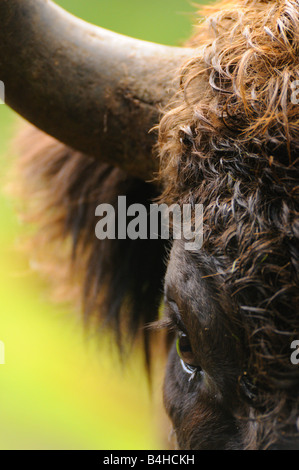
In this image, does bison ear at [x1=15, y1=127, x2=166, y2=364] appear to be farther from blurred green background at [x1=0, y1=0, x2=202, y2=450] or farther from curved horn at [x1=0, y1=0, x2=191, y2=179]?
blurred green background at [x1=0, y1=0, x2=202, y2=450]

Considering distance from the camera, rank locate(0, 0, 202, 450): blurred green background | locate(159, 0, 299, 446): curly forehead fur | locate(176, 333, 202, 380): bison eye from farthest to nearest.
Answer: locate(0, 0, 202, 450): blurred green background < locate(176, 333, 202, 380): bison eye < locate(159, 0, 299, 446): curly forehead fur

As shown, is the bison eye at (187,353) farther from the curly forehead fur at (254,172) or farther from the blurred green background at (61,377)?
the blurred green background at (61,377)

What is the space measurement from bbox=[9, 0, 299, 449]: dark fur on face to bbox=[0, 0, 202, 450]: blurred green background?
5.23m

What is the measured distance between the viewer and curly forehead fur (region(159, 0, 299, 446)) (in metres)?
1.34

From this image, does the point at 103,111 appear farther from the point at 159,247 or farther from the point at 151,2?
the point at 151,2

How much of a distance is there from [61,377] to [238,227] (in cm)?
694

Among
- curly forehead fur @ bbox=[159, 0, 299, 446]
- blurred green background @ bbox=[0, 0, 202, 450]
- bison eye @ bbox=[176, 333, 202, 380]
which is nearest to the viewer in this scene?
curly forehead fur @ bbox=[159, 0, 299, 446]

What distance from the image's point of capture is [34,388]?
7805mm

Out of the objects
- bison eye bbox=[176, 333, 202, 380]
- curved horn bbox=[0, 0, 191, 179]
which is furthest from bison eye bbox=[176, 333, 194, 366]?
curved horn bbox=[0, 0, 191, 179]

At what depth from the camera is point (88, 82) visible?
178 centimetres

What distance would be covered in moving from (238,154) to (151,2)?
767cm

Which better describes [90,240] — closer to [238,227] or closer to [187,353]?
[187,353]
